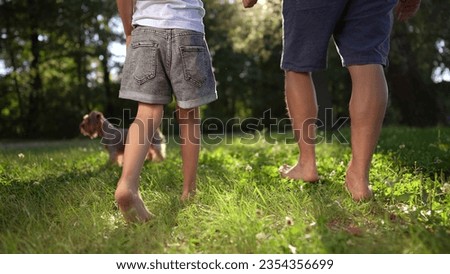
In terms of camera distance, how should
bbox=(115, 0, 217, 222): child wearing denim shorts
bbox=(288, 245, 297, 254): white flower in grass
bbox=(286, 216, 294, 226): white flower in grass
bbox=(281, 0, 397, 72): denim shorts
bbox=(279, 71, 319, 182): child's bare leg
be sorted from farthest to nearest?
bbox=(279, 71, 319, 182): child's bare leg → bbox=(281, 0, 397, 72): denim shorts → bbox=(115, 0, 217, 222): child wearing denim shorts → bbox=(286, 216, 294, 226): white flower in grass → bbox=(288, 245, 297, 254): white flower in grass

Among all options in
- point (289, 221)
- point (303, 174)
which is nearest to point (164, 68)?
point (289, 221)

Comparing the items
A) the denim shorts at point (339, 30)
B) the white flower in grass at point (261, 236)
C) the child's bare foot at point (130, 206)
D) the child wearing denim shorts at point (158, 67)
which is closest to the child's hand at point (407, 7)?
the denim shorts at point (339, 30)

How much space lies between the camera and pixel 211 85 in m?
3.09

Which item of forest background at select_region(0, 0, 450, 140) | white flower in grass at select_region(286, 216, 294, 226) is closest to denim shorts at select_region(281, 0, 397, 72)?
white flower in grass at select_region(286, 216, 294, 226)

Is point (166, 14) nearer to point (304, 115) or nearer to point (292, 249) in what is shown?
point (304, 115)

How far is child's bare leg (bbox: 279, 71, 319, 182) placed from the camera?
3.47 meters

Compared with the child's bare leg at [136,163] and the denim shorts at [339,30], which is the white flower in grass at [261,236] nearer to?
the child's bare leg at [136,163]

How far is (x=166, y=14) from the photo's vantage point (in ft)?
9.61

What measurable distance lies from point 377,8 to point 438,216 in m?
1.42

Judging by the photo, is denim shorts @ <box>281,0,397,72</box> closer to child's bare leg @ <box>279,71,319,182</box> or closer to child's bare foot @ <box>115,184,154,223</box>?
child's bare leg @ <box>279,71,319,182</box>

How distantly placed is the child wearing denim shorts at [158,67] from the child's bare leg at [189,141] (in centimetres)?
12

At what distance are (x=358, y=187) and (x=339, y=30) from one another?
3.59 ft

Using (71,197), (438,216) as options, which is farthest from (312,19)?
(71,197)
